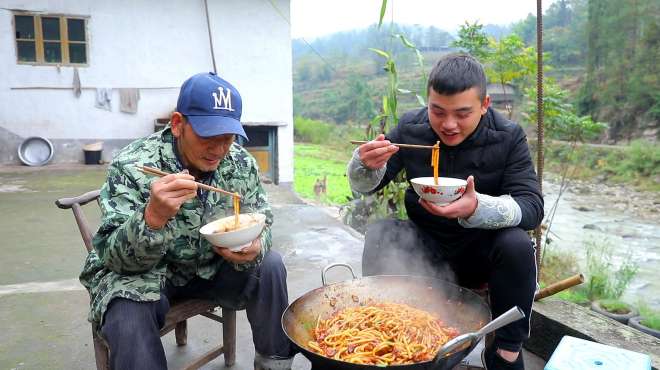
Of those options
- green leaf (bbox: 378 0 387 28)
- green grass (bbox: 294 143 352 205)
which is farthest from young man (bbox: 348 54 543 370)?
green grass (bbox: 294 143 352 205)

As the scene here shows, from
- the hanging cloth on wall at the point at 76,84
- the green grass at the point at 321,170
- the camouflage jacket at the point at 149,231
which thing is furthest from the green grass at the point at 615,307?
the hanging cloth on wall at the point at 76,84

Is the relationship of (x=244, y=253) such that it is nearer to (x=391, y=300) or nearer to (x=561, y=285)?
(x=391, y=300)

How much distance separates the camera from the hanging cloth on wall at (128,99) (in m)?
10.7

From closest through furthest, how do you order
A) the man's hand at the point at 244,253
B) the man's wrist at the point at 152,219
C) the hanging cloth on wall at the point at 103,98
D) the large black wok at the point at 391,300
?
the man's wrist at the point at 152,219 → the man's hand at the point at 244,253 → the large black wok at the point at 391,300 → the hanging cloth on wall at the point at 103,98

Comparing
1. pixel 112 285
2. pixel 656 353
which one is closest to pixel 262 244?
pixel 112 285

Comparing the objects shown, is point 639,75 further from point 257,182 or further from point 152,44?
point 257,182

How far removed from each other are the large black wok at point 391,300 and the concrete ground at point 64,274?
643mm

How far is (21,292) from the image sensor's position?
386cm

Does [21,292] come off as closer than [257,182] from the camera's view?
No

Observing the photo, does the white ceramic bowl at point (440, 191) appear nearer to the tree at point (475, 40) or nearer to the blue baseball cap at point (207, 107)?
the blue baseball cap at point (207, 107)

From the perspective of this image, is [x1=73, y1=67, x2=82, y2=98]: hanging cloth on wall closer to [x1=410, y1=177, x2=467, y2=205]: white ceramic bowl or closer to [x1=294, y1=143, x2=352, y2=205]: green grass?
[x1=294, y1=143, x2=352, y2=205]: green grass

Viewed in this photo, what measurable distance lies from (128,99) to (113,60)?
2.83ft

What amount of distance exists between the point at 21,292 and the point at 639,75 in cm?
2811

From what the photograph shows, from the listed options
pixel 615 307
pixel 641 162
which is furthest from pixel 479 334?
pixel 641 162
